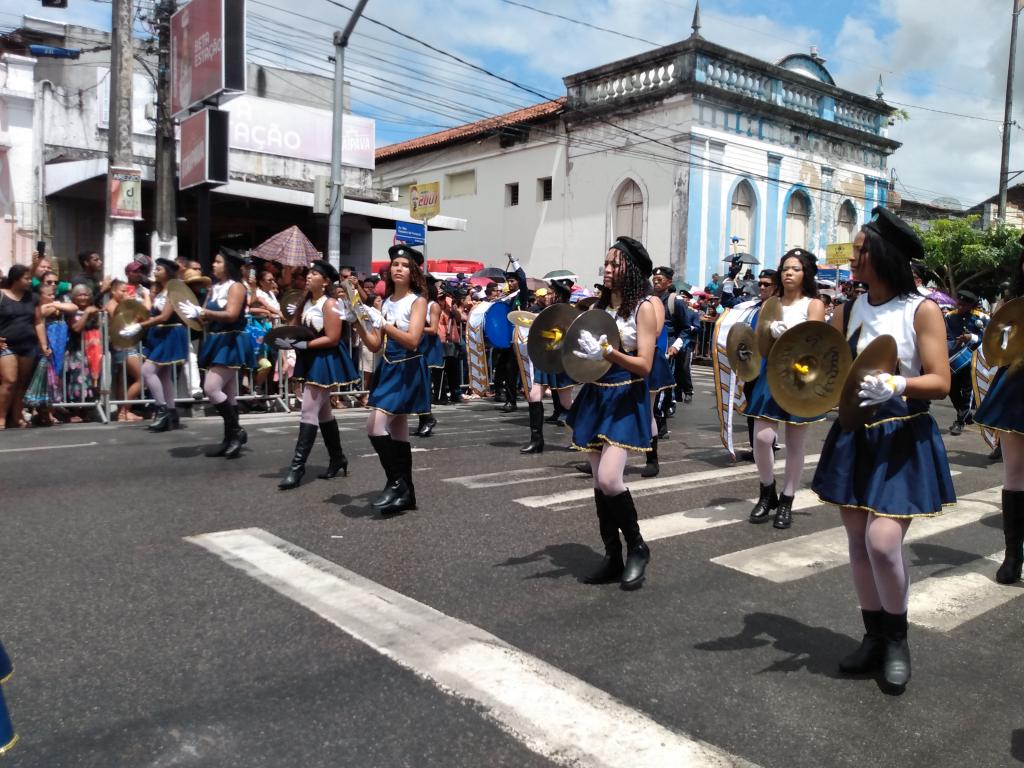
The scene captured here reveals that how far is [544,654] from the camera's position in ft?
12.4

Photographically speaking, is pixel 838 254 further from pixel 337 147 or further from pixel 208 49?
pixel 208 49

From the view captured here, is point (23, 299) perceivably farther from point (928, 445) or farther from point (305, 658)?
point (928, 445)

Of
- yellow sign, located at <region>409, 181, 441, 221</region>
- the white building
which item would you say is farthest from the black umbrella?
the white building

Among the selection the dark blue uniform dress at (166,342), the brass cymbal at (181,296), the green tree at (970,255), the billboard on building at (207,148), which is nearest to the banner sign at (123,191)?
the billboard on building at (207,148)

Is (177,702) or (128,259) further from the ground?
(128,259)

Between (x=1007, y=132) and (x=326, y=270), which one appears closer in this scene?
(x=326, y=270)

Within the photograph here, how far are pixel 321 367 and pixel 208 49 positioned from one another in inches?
414

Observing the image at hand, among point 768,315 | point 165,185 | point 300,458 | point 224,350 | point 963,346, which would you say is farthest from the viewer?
point 165,185

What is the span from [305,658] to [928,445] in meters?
2.67

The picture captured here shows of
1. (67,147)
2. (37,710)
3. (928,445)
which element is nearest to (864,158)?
(67,147)

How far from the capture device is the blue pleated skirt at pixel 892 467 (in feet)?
11.3

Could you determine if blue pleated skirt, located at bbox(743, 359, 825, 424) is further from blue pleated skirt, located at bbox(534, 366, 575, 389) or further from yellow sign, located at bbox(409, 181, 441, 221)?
yellow sign, located at bbox(409, 181, 441, 221)

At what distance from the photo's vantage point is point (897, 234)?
351 cm

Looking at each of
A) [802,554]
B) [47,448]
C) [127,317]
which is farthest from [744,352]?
[127,317]
